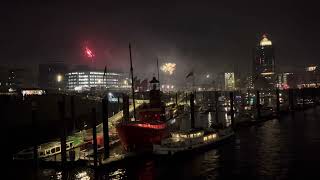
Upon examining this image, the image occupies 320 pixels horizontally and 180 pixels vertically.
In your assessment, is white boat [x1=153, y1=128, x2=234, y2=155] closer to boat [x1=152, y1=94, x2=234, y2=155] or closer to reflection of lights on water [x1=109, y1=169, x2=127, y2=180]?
boat [x1=152, y1=94, x2=234, y2=155]

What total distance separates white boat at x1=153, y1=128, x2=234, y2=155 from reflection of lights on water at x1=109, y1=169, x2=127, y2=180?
9.39 metres

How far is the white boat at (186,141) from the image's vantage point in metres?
53.0

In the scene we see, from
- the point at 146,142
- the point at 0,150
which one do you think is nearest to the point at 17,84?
the point at 0,150

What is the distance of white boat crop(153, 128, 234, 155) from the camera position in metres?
53.0

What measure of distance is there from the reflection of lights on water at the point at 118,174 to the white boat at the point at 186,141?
9387mm

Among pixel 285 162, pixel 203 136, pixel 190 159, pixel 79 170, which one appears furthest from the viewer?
pixel 203 136

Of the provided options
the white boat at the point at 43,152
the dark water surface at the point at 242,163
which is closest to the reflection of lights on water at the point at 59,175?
the dark water surface at the point at 242,163

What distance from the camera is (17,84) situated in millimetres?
175500

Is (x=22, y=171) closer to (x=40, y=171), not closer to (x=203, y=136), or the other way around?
(x=40, y=171)

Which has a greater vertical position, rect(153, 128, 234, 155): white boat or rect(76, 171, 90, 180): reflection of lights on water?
rect(153, 128, 234, 155): white boat

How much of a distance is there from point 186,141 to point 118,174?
16.5 m

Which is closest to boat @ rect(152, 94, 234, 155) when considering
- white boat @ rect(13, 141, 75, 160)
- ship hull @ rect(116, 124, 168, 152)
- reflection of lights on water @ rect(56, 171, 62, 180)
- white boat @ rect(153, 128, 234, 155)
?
white boat @ rect(153, 128, 234, 155)

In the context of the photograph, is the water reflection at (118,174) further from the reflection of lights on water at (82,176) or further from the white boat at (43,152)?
the white boat at (43,152)

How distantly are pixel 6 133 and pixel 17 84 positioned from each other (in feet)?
Result: 367
